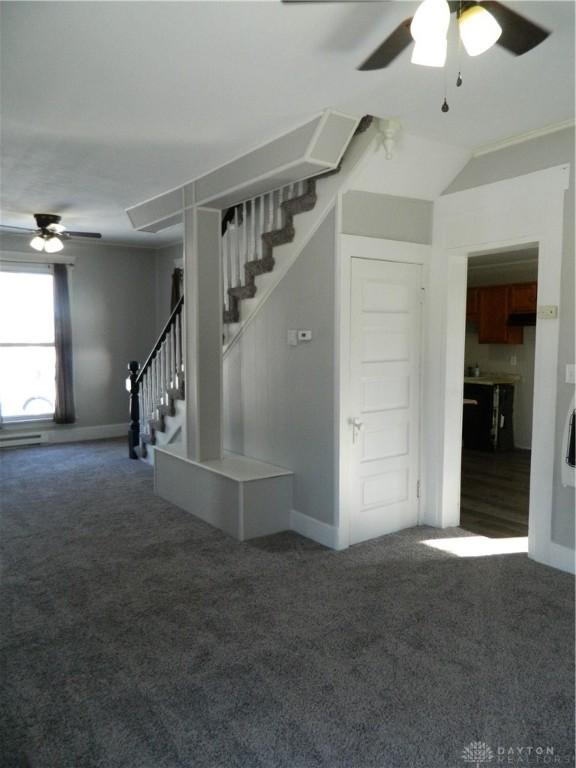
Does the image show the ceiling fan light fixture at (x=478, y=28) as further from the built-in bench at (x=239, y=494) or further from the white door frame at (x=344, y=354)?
the built-in bench at (x=239, y=494)

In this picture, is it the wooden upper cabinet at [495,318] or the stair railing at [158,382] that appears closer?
the stair railing at [158,382]

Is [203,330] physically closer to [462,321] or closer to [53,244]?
[462,321]

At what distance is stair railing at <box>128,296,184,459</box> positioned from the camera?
5.58 m

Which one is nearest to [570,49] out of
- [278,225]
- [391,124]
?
[391,124]

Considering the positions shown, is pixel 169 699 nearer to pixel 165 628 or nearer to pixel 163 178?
pixel 165 628

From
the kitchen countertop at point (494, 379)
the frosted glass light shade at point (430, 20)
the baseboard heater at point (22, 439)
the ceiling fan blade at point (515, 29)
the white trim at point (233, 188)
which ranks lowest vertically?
the baseboard heater at point (22, 439)

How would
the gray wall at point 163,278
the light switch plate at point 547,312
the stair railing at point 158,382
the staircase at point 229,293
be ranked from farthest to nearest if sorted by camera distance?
1. the gray wall at point 163,278
2. the stair railing at point 158,382
3. the staircase at point 229,293
4. the light switch plate at point 547,312

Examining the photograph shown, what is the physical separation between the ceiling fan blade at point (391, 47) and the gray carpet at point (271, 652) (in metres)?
2.48

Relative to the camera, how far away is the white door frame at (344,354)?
3.66 m

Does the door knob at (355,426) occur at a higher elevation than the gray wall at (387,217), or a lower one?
lower

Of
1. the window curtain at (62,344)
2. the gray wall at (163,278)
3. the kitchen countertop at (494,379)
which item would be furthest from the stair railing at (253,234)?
the kitchen countertop at (494,379)

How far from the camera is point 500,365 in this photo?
7535 millimetres

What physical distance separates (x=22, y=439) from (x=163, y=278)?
289 cm

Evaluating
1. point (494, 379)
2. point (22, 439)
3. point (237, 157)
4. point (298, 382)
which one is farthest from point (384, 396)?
point (22, 439)
